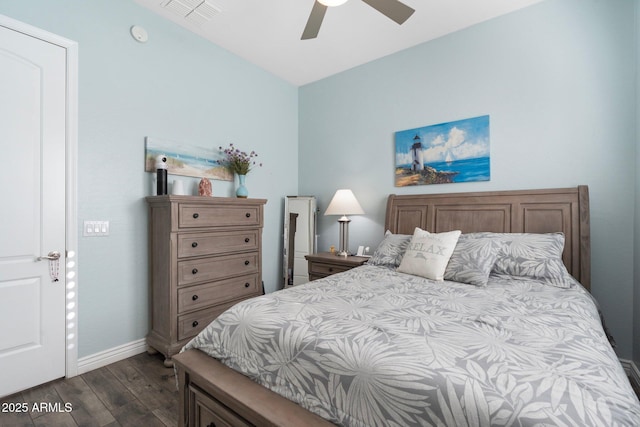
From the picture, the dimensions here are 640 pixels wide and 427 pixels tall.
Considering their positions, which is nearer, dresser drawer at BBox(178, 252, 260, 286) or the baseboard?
the baseboard

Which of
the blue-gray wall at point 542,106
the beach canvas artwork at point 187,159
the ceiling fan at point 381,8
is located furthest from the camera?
the beach canvas artwork at point 187,159

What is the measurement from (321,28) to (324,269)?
2433mm

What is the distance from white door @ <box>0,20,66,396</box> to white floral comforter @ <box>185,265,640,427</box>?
146 centimetres

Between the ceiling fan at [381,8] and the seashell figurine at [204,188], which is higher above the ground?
the ceiling fan at [381,8]

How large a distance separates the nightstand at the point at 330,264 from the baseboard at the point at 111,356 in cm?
171

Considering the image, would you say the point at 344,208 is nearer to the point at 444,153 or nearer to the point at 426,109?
the point at 444,153

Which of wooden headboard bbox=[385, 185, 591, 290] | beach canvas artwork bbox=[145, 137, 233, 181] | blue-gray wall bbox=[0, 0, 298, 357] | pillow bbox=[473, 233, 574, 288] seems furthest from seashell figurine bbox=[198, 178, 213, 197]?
pillow bbox=[473, 233, 574, 288]

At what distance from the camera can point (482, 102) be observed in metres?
2.79

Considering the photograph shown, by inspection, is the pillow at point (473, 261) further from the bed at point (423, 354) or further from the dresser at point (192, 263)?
the dresser at point (192, 263)

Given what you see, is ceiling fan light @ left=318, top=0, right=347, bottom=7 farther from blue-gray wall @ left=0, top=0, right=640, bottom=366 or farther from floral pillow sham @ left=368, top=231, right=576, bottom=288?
floral pillow sham @ left=368, top=231, right=576, bottom=288

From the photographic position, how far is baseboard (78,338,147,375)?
2250mm

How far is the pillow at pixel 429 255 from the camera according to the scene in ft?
6.89

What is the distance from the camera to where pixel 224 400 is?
3.89 ft

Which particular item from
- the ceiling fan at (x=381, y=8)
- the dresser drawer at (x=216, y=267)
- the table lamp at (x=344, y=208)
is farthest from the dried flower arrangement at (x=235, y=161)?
the ceiling fan at (x=381, y=8)
